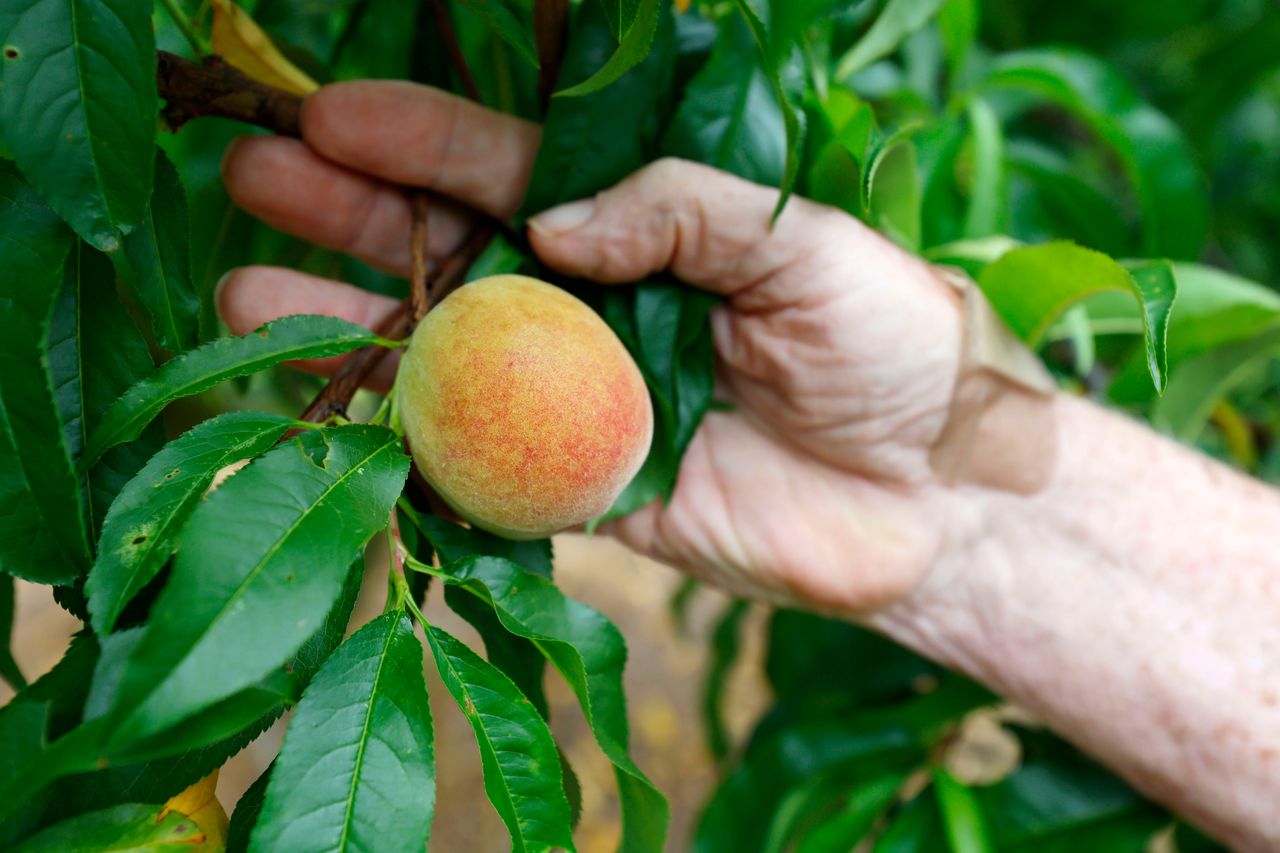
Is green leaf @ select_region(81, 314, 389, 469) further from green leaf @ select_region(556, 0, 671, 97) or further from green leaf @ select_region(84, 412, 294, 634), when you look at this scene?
green leaf @ select_region(556, 0, 671, 97)

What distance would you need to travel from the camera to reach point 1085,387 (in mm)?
1261

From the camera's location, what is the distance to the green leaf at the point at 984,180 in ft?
3.08

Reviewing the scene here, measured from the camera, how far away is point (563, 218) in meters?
0.62

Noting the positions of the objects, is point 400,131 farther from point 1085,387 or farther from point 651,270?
point 1085,387

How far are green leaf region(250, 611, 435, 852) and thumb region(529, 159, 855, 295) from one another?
0.30 meters

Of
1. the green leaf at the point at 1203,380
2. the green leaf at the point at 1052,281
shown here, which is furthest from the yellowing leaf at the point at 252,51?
the green leaf at the point at 1203,380

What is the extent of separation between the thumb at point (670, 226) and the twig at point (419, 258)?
0.08m

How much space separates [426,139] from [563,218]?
0.42 feet

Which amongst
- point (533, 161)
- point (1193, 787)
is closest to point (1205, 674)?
point (1193, 787)

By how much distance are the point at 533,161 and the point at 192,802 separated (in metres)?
0.47

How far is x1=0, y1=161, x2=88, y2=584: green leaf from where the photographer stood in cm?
41

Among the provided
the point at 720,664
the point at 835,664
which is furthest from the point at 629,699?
A: the point at 835,664

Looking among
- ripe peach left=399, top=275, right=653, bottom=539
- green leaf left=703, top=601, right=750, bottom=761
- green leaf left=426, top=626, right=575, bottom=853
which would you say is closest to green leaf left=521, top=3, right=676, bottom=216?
ripe peach left=399, top=275, right=653, bottom=539

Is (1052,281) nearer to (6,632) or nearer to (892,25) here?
(892,25)
